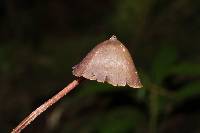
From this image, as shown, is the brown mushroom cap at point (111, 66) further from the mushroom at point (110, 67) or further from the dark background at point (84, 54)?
the dark background at point (84, 54)

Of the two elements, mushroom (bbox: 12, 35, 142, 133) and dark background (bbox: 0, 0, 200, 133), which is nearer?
mushroom (bbox: 12, 35, 142, 133)

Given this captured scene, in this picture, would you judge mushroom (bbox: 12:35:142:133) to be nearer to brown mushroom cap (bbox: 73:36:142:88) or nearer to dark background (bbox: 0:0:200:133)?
brown mushroom cap (bbox: 73:36:142:88)

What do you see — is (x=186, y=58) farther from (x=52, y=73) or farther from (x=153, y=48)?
(x=52, y=73)

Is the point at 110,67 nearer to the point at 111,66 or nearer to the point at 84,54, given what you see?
the point at 111,66

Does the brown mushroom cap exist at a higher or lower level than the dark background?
higher

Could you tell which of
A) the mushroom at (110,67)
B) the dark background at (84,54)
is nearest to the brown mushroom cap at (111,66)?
the mushroom at (110,67)

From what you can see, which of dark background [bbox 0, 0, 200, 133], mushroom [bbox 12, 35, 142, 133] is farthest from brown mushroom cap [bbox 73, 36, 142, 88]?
dark background [bbox 0, 0, 200, 133]

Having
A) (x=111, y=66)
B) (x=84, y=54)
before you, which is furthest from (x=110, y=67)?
(x=84, y=54)
